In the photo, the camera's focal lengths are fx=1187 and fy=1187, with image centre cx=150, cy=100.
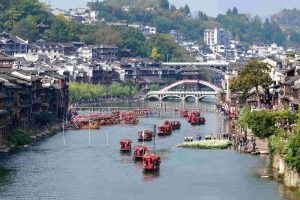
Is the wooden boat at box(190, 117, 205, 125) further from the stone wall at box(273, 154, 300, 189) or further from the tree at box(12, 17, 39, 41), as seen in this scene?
the tree at box(12, 17, 39, 41)

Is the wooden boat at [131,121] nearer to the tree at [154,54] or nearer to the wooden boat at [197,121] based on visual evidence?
the wooden boat at [197,121]

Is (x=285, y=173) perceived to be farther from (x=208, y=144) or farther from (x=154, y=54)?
(x=154, y=54)

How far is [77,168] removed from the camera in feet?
183

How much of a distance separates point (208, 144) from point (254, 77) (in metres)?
19.4

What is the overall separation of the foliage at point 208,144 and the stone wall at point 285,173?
38.8ft

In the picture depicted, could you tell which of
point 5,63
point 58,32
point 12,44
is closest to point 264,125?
point 5,63

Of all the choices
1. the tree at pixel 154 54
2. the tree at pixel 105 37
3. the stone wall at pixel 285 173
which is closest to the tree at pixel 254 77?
the stone wall at pixel 285 173

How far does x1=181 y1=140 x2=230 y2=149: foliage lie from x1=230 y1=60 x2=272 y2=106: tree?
677 inches

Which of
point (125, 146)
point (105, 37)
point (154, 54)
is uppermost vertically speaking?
point (105, 37)

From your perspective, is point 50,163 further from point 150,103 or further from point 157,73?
point 157,73

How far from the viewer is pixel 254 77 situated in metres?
84.1

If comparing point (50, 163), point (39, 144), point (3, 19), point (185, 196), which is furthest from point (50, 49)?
point (185, 196)

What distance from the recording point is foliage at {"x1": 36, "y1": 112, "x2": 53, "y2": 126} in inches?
3017

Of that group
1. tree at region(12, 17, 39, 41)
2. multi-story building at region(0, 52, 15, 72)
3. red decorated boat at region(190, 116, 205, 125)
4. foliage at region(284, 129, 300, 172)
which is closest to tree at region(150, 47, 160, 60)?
tree at region(12, 17, 39, 41)
